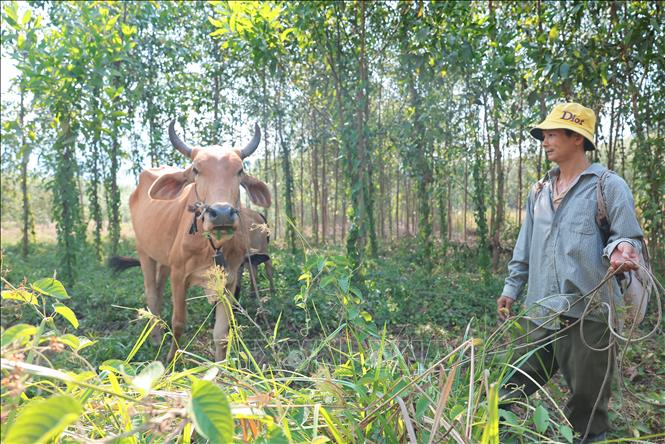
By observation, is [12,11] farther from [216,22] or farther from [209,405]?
[209,405]

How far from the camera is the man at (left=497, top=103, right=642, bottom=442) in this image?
2168 millimetres

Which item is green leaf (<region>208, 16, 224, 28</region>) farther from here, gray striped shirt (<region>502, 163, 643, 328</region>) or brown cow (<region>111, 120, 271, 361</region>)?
gray striped shirt (<region>502, 163, 643, 328</region>)

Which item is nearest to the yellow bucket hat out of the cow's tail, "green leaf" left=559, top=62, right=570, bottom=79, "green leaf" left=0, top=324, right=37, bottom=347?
"green leaf" left=559, top=62, right=570, bottom=79

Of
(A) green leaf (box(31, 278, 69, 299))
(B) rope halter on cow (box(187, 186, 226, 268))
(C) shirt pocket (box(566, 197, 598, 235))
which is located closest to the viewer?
(A) green leaf (box(31, 278, 69, 299))

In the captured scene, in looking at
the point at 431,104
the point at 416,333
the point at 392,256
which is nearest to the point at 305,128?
the point at 392,256

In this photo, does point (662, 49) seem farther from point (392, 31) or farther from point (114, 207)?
point (114, 207)

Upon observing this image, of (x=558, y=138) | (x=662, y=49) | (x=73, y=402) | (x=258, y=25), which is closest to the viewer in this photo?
(x=73, y=402)

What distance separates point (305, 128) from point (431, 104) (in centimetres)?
696

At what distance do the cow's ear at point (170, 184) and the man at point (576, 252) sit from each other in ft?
7.81

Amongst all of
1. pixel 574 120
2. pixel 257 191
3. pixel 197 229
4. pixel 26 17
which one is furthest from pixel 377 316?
pixel 26 17

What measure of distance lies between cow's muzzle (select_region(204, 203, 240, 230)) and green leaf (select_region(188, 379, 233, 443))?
7.27 ft

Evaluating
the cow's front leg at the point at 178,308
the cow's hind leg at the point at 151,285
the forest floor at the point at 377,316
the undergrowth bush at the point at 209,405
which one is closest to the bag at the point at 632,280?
the forest floor at the point at 377,316

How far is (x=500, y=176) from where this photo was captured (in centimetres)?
746

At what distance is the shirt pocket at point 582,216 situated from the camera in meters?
2.22
